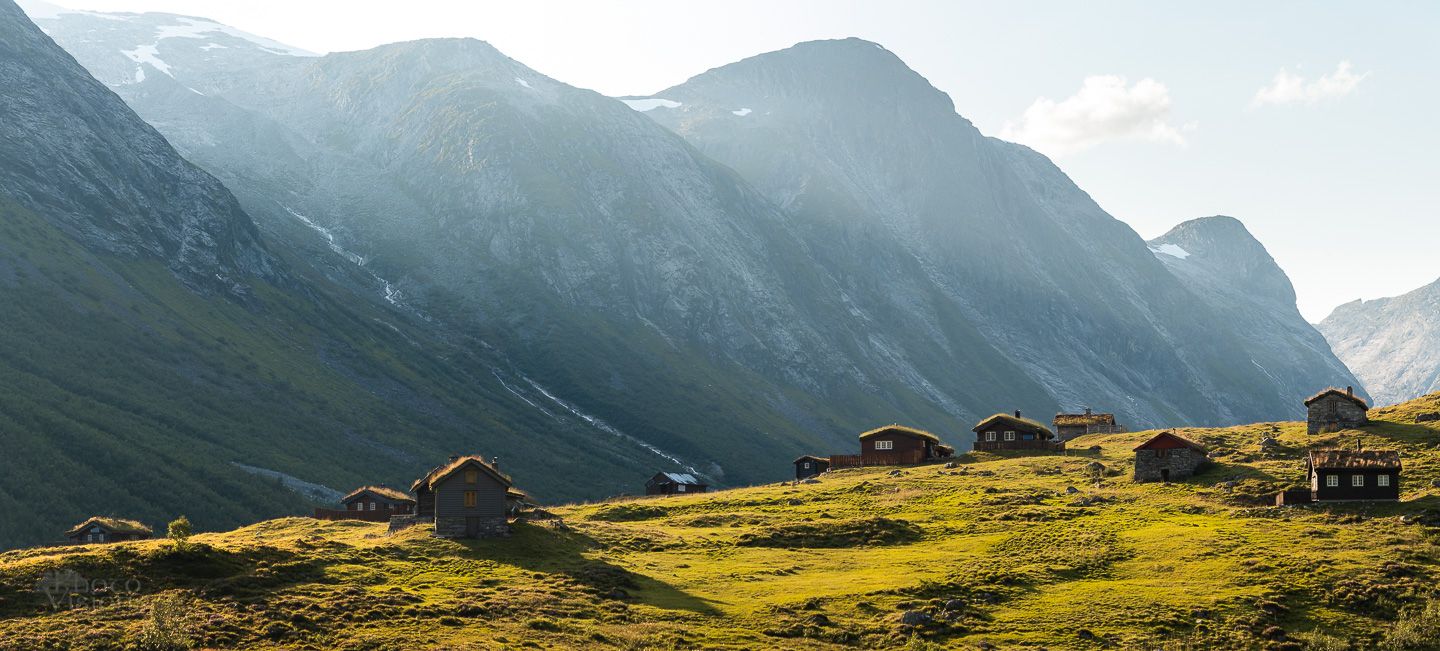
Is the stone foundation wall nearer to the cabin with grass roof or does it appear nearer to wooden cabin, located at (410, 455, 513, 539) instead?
wooden cabin, located at (410, 455, 513, 539)

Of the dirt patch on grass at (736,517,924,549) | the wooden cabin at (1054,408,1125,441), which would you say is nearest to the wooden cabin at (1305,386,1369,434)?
the wooden cabin at (1054,408,1125,441)

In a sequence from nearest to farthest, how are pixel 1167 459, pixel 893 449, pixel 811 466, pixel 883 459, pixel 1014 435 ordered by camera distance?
1. pixel 1167 459
2. pixel 883 459
3. pixel 893 449
4. pixel 1014 435
5. pixel 811 466

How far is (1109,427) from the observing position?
161375 millimetres

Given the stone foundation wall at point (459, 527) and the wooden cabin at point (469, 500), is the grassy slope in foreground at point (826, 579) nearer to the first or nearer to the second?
the stone foundation wall at point (459, 527)

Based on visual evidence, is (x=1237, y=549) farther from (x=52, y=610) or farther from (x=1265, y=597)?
(x=52, y=610)

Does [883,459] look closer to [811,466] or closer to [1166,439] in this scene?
[811,466]

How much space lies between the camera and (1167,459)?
349 ft

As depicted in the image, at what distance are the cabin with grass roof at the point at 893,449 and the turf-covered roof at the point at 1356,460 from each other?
51.0 metres

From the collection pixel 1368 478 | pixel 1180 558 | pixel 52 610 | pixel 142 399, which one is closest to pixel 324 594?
pixel 52 610

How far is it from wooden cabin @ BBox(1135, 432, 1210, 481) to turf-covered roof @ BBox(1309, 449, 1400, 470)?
15.4 metres

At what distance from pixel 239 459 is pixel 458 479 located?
4874 inches

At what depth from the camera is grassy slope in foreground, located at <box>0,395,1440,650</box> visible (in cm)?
6278

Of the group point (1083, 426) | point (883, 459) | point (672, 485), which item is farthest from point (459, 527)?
point (1083, 426)

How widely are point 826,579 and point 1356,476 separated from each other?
4293 centimetres
